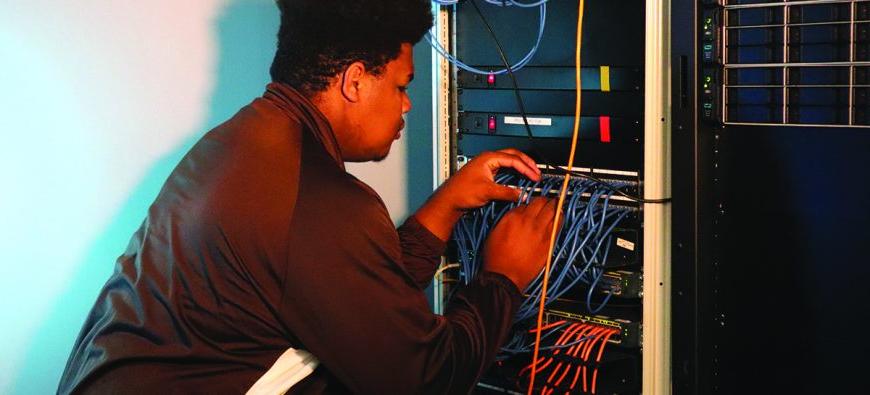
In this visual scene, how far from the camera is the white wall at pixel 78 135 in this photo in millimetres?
1782

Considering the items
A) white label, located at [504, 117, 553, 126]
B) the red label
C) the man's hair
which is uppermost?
the man's hair

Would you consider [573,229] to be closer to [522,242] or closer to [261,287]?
[522,242]

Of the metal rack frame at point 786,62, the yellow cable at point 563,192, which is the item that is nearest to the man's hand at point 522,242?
the yellow cable at point 563,192

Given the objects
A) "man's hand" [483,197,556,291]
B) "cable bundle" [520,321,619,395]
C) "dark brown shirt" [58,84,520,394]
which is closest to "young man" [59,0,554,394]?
"dark brown shirt" [58,84,520,394]

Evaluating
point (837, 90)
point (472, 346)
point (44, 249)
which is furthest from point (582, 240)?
point (44, 249)

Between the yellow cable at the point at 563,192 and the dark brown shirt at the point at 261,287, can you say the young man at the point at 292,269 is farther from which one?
the yellow cable at the point at 563,192

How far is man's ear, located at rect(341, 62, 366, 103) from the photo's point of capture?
150 centimetres

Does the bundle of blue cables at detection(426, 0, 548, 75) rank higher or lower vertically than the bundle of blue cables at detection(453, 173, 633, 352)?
higher

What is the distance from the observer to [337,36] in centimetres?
149

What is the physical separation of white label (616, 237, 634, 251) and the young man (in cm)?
37

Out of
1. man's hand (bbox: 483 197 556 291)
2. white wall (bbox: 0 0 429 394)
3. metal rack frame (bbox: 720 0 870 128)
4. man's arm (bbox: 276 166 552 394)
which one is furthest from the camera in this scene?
white wall (bbox: 0 0 429 394)

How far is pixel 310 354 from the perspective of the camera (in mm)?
1470

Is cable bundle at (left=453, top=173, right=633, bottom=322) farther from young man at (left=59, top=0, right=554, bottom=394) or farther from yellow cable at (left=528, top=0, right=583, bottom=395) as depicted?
young man at (left=59, top=0, right=554, bottom=394)

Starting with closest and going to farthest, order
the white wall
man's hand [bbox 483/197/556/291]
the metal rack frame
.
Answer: the metal rack frame < man's hand [bbox 483/197/556/291] < the white wall
